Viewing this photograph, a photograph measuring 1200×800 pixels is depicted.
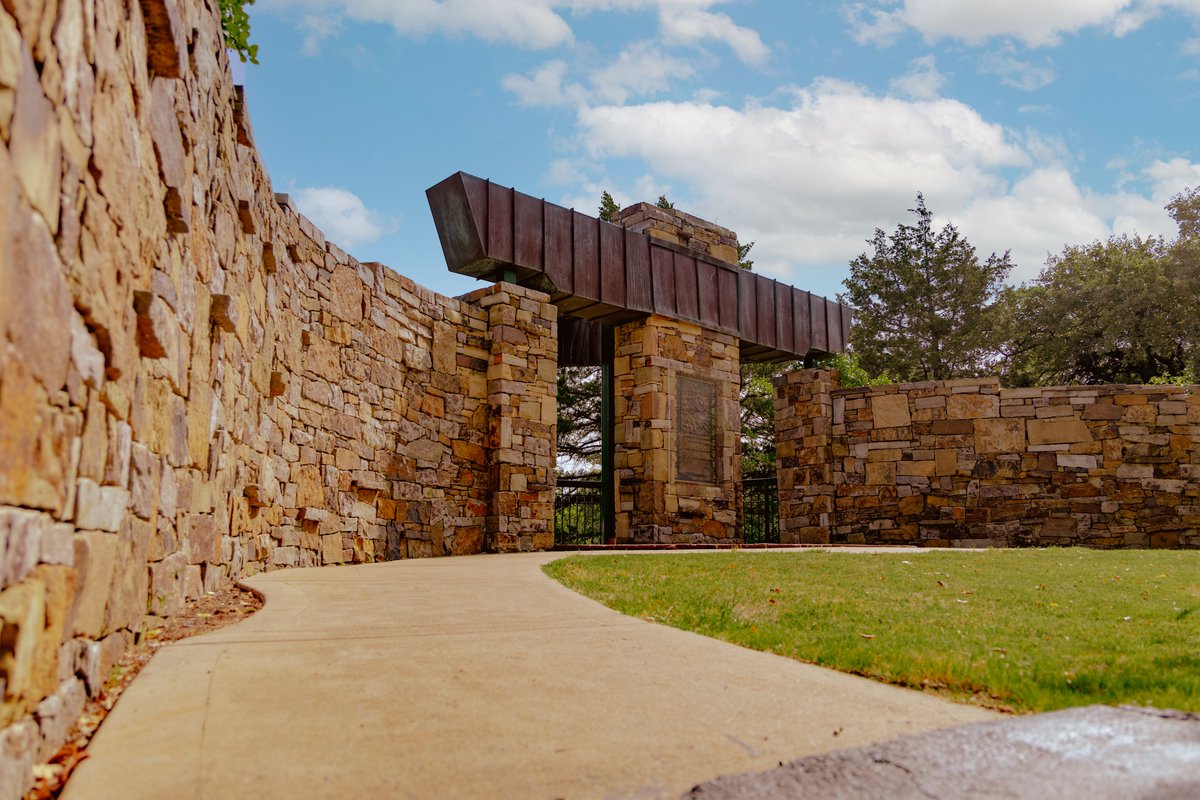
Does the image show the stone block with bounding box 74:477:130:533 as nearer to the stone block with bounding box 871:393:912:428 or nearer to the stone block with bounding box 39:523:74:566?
the stone block with bounding box 39:523:74:566

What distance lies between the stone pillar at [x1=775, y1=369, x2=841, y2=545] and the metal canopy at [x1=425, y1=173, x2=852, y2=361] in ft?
3.91

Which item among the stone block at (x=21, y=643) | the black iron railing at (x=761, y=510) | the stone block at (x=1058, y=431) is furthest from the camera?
the black iron railing at (x=761, y=510)

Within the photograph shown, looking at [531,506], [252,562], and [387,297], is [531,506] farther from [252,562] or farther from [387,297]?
[252,562]

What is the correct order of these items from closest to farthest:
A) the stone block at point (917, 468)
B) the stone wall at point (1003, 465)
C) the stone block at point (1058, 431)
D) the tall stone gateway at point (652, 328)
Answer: the tall stone gateway at point (652, 328), the stone wall at point (1003, 465), the stone block at point (1058, 431), the stone block at point (917, 468)

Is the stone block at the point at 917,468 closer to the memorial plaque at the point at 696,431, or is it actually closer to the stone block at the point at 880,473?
the stone block at the point at 880,473

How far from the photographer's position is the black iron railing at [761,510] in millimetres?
16766

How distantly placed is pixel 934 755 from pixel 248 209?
5.25 m

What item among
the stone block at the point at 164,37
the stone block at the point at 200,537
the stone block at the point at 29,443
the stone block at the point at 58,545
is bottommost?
the stone block at the point at 200,537

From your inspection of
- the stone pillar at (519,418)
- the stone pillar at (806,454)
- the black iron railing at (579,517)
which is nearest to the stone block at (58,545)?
the stone pillar at (519,418)

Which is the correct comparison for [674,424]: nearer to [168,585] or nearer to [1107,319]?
[168,585]

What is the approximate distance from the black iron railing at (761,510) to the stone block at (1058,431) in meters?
4.54

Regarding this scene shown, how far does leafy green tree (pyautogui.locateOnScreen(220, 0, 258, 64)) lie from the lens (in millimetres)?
6301

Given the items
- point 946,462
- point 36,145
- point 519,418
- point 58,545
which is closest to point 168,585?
point 58,545

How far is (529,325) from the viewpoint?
11.6m
